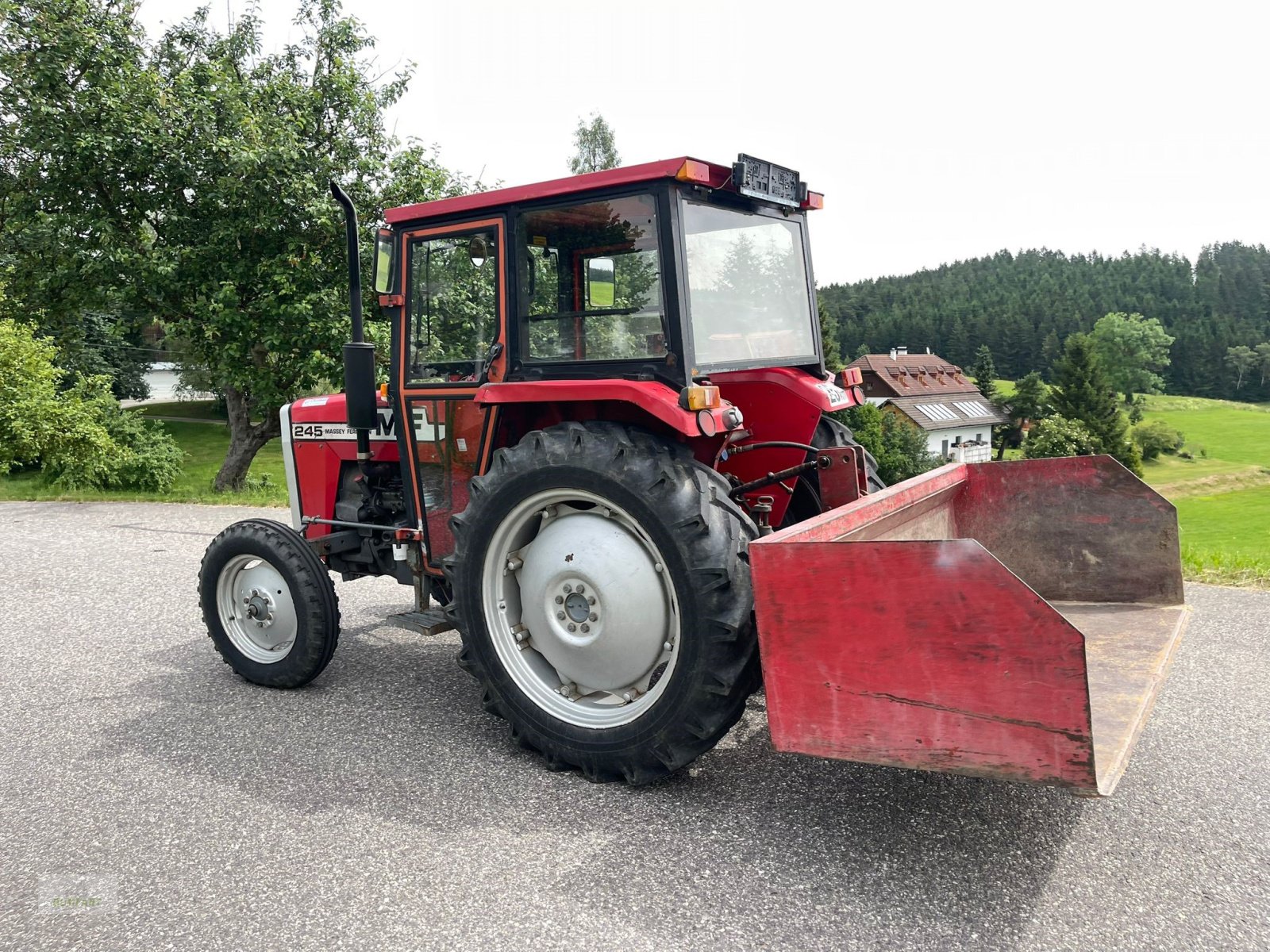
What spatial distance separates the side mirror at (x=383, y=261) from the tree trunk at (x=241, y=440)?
12.4 metres

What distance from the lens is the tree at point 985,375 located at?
91.6 m

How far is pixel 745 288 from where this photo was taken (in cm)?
409

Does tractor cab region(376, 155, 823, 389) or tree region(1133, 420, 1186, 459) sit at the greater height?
tractor cab region(376, 155, 823, 389)

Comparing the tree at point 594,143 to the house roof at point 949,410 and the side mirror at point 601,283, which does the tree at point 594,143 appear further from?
the house roof at point 949,410

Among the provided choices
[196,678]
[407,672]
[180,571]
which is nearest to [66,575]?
[180,571]

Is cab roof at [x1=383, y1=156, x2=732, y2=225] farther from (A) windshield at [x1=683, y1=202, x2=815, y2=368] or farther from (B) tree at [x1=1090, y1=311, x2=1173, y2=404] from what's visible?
(B) tree at [x1=1090, y1=311, x2=1173, y2=404]

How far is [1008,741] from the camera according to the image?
2646 mm

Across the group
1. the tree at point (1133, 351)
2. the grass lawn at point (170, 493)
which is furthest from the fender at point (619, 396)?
the tree at point (1133, 351)

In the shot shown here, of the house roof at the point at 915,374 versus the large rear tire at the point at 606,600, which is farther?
the house roof at the point at 915,374

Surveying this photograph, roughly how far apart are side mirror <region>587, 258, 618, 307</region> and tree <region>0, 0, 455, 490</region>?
1022 cm

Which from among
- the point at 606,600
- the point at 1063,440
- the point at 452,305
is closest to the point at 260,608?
the point at 452,305

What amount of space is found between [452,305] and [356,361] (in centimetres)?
49

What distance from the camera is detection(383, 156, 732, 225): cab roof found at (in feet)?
11.2

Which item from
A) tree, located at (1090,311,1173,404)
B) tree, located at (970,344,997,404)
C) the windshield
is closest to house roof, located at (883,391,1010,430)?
tree, located at (970,344,997,404)
